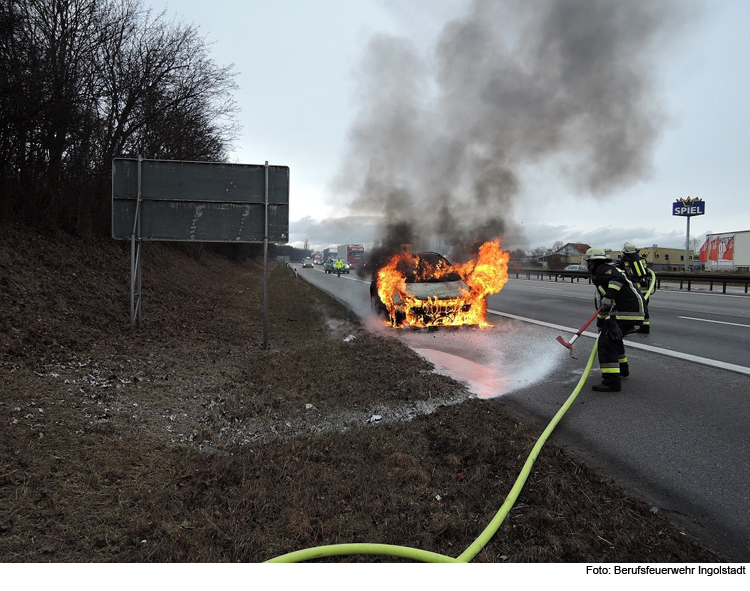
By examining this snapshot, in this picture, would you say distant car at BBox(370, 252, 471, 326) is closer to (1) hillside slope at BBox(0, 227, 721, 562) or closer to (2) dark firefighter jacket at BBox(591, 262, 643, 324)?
(1) hillside slope at BBox(0, 227, 721, 562)

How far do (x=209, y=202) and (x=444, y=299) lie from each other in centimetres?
522

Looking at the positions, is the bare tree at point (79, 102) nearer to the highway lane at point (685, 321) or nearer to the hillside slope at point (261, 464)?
the hillside slope at point (261, 464)

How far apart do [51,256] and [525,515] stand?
37.2 feet

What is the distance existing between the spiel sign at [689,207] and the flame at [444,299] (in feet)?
215

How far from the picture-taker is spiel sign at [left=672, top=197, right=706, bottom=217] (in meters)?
62.9

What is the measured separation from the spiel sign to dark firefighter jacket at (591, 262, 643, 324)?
7061 centimetres

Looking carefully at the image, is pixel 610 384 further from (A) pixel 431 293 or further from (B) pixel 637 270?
(A) pixel 431 293

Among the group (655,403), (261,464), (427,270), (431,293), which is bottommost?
(261,464)

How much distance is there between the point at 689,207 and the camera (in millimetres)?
63438

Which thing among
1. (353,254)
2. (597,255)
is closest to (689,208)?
(353,254)

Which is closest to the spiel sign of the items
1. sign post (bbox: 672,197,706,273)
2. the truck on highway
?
sign post (bbox: 672,197,706,273)

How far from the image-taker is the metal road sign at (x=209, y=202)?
7.86 meters

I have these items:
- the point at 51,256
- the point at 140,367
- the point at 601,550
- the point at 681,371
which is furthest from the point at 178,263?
the point at 601,550

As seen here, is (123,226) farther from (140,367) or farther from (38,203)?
(38,203)
